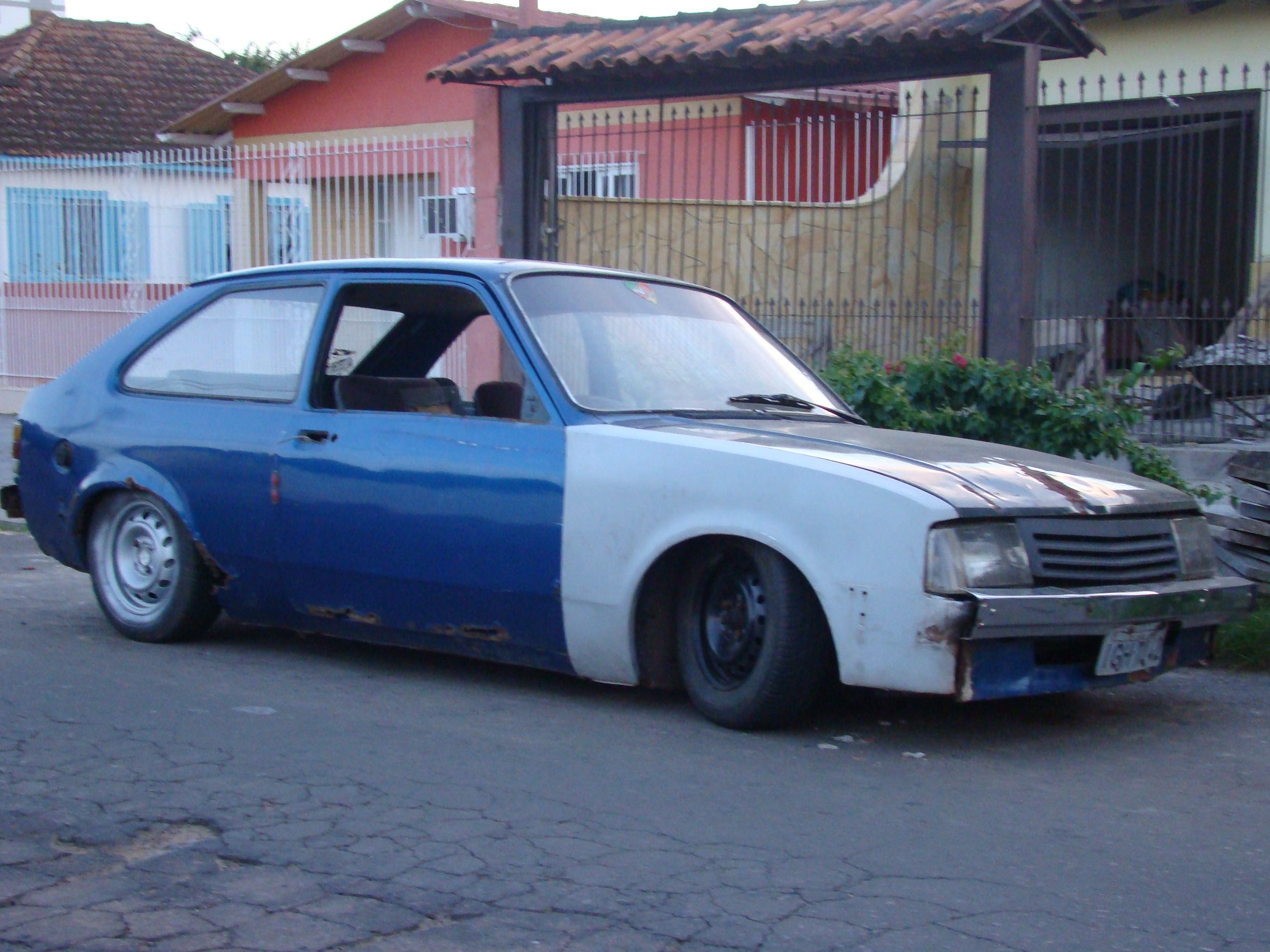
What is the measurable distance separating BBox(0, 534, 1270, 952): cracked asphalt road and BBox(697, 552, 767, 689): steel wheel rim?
0.71 feet

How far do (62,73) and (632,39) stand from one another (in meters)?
19.1

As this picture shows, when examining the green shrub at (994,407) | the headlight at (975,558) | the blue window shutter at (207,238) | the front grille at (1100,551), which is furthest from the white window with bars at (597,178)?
the headlight at (975,558)

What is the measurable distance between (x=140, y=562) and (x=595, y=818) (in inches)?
119

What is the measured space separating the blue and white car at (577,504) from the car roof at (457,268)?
0.06 feet

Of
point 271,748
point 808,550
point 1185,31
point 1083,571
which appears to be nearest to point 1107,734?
point 1083,571

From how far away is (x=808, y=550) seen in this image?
4508mm

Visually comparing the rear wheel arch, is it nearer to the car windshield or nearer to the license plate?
the car windshield

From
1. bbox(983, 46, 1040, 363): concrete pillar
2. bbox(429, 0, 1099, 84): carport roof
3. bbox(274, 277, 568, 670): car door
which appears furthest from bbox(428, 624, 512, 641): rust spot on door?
bbox(429, 0, 1099, 84): carport roof

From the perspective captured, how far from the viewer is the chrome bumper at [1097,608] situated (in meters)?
4.33

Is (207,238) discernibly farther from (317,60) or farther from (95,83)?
(95,83)

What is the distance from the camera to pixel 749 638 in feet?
15.6

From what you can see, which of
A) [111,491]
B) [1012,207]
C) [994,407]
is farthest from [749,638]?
[1012,207]

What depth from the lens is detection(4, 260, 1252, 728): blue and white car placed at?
14.6ft

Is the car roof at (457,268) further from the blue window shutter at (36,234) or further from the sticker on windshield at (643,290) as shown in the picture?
the blue window shutter at (36,234)
